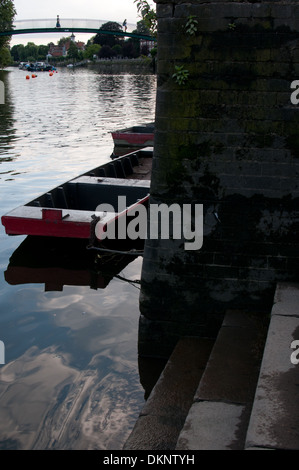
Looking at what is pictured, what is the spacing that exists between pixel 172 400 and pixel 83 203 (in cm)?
691

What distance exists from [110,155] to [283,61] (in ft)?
54.3

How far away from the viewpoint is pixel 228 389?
14.3ft

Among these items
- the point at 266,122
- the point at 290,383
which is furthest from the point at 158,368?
the point at 266,122

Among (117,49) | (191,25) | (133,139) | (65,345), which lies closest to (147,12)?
(191,25)

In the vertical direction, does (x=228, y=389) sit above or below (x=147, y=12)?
below

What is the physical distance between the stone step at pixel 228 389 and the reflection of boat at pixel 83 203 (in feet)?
13.6

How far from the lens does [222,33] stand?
16.7 feet

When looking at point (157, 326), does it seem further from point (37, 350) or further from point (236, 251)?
point (37, 350)

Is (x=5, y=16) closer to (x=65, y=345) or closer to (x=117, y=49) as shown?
(x=117, y=49)

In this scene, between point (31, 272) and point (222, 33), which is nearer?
point (222, 33)
